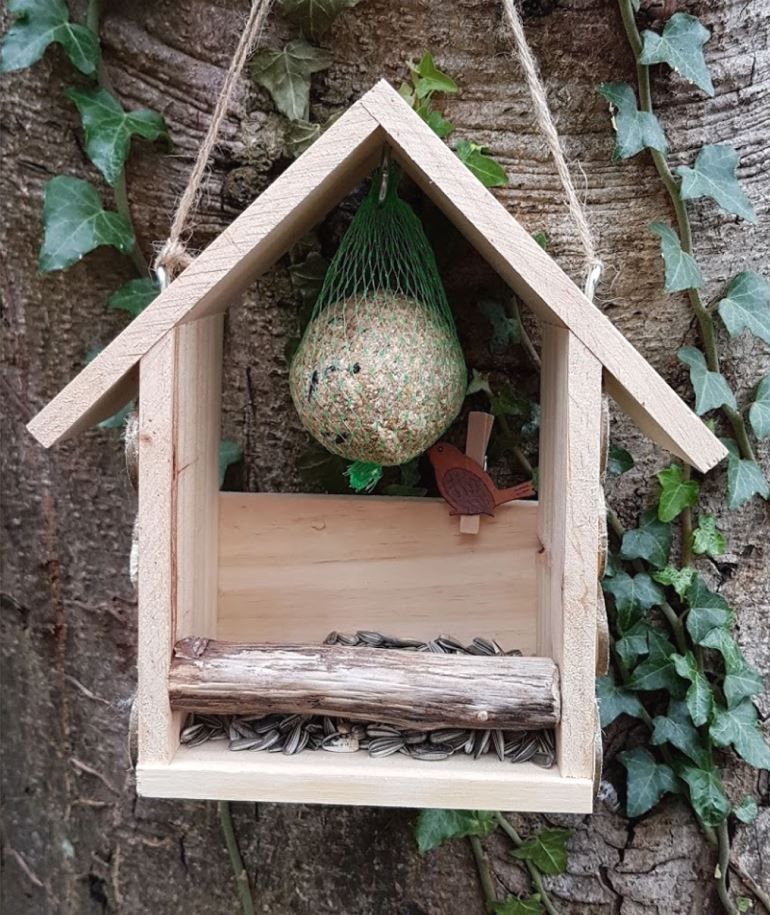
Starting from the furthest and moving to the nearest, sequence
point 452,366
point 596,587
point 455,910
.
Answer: point 455,910 → point 452,366 → point 596,587

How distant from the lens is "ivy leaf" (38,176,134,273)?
833 mm

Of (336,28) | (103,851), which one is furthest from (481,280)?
(103,851)

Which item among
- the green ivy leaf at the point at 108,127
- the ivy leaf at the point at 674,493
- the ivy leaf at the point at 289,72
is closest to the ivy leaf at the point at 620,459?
the ivy leaf at the point at 674,493

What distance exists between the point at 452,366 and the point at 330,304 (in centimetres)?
12

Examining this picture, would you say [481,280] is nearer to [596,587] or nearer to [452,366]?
[452,366]

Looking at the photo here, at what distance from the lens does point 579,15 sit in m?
0.85

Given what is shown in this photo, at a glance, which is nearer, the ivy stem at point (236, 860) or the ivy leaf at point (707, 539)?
the ivy leaf at point (707, 539)

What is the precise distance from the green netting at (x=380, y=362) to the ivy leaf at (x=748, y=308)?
12.0 inches

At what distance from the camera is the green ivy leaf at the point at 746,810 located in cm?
90

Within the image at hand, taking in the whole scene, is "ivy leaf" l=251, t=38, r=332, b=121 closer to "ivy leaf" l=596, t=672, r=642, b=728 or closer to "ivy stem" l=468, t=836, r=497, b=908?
"ivy leaf" l=596, t=672, r=642, b=728

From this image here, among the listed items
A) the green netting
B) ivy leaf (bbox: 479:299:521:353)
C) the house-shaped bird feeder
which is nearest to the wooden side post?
the house-shaped bird feeder

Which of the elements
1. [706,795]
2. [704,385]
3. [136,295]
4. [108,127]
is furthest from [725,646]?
[108,127]

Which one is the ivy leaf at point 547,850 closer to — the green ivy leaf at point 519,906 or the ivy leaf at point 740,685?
the green ivy leaf at point 519,906

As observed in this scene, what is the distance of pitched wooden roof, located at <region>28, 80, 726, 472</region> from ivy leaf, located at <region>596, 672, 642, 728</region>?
359 millimetres
